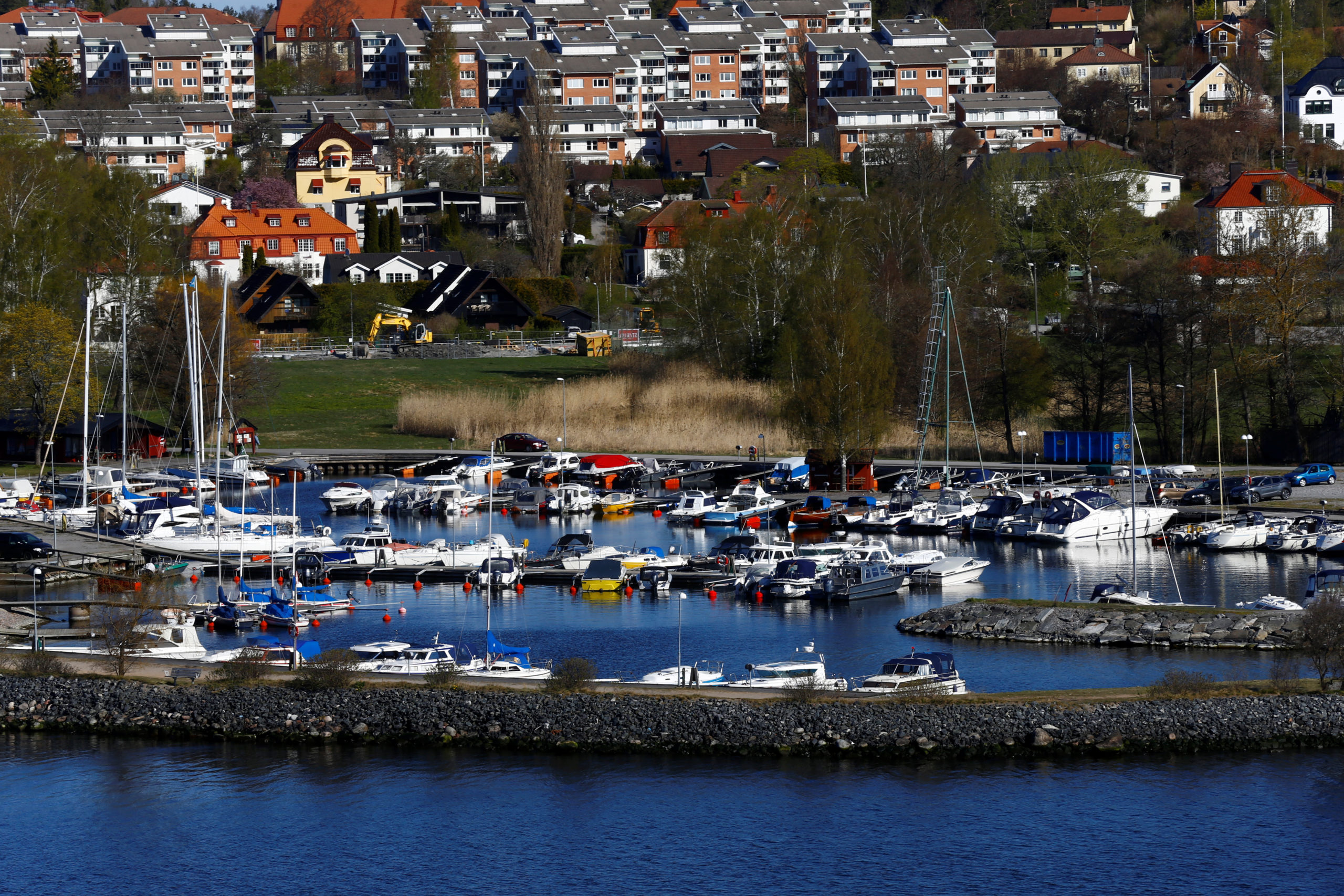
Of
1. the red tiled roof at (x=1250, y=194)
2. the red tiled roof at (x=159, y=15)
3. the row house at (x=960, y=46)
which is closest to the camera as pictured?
the red tiled roof at (x=1250, y=194)

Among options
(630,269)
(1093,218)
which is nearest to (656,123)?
(630,269)

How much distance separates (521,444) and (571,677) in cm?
3069

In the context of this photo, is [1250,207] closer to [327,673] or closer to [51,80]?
[327,673]

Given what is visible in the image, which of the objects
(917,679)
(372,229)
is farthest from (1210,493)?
(372,229)

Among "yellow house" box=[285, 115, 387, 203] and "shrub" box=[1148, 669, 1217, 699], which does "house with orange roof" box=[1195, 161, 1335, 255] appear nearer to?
"shrub" box=[1148, 669, 1217, 699]

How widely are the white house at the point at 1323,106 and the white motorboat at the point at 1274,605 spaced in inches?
3000

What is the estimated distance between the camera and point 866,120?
108m

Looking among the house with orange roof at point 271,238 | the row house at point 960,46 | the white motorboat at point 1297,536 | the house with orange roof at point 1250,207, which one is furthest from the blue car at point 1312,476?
the row house at point 960,46

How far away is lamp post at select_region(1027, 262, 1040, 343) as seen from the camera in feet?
217

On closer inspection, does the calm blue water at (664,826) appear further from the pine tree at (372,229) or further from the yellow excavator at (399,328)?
the pine tree at (372,229)

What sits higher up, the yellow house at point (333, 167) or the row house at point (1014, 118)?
the row house at point (1014, 118)

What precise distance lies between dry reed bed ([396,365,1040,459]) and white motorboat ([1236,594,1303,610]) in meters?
21.4

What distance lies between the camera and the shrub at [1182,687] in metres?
25.7

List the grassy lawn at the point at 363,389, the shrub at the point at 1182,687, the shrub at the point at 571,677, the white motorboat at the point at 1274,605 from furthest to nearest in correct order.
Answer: the grassy lawn at the point at 363,389 < the white motorboat at the point at 1274,605 < the shrub at the point at 571,677 < the shrub at the point at 1182,687
